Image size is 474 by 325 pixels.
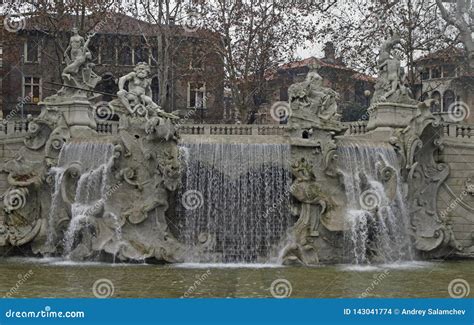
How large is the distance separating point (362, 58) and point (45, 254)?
21.6 metres

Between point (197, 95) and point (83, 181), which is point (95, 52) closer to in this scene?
point (197, 95)

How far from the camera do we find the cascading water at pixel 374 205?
73.0 feet

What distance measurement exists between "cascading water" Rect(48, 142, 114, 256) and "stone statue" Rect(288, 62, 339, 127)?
19.0ft

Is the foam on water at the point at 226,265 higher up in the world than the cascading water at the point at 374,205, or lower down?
lower down

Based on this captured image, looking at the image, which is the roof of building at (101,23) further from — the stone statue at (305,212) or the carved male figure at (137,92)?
the stone statue at (305,212)

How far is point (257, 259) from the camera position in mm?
21922

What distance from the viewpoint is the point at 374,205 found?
2297 centimetres

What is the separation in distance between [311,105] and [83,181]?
7.34 metres

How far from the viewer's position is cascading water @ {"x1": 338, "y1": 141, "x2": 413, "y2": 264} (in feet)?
73.0

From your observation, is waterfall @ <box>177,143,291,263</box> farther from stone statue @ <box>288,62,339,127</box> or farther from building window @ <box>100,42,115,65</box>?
building window @ <box>100,42,115,65</box>

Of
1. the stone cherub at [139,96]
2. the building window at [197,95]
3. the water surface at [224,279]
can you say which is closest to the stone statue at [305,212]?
the water surface at [224,279]

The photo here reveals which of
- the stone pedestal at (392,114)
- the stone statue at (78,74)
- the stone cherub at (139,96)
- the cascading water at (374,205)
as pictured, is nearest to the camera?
the cascading water at (374,205)

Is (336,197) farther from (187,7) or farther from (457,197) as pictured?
(187,7)

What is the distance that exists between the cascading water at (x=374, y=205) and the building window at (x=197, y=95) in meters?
19.1
